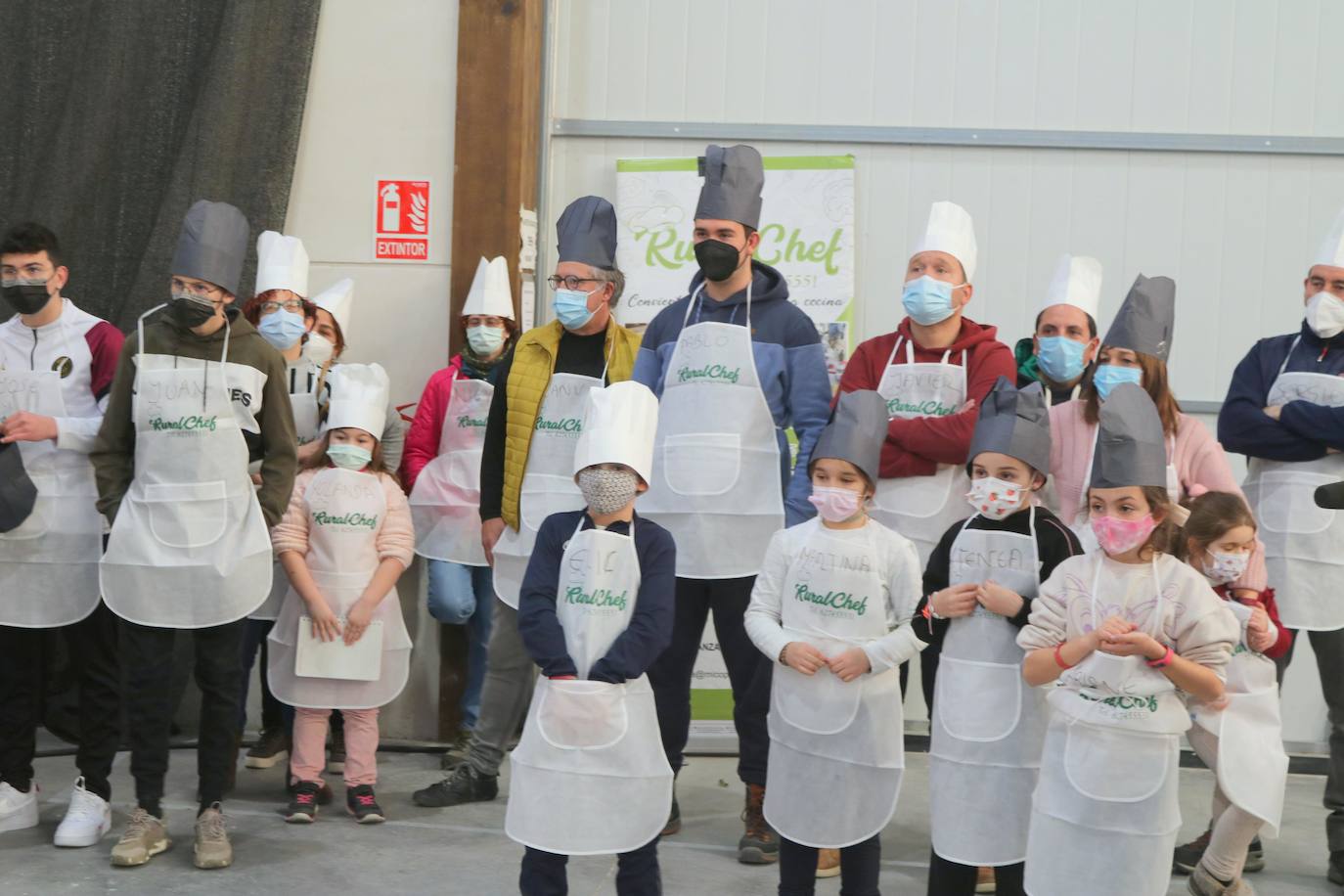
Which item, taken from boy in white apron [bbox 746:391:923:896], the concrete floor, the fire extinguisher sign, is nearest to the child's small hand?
boy in white apron [bbox 746:391:923:896]

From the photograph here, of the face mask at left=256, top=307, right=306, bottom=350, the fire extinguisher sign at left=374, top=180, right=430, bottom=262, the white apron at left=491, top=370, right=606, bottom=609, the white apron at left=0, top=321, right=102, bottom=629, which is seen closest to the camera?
the white apron at left=0, top=321, right=102, bottom=629

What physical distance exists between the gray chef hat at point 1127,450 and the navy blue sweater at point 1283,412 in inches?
37.6

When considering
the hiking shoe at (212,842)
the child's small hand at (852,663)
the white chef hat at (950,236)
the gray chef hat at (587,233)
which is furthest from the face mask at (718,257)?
the hiking shoe at (212,842)

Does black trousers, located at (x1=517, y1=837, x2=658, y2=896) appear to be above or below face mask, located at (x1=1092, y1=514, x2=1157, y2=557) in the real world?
below

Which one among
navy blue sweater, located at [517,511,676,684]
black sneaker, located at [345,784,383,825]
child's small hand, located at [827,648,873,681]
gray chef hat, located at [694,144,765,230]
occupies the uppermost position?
gray chef hat, located at [694,144,765,230]

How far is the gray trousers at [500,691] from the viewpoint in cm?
435

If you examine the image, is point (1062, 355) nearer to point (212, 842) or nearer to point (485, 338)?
point (485, 338)

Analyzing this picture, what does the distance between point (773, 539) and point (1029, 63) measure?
259 cm

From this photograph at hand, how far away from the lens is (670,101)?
5293 mm

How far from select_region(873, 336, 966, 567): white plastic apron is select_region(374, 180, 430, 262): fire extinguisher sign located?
2009 mm

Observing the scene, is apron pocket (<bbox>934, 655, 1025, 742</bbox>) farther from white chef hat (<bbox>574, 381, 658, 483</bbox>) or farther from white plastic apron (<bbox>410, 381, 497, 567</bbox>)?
white plastic apron (<bbox>410, 381, 497, 567</bbox>)

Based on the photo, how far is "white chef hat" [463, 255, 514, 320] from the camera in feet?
15.7

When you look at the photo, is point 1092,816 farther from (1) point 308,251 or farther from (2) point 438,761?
(1) point 308,251

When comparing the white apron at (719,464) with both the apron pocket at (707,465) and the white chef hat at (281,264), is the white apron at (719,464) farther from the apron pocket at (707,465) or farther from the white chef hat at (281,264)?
the white chef hat at (281,264)
